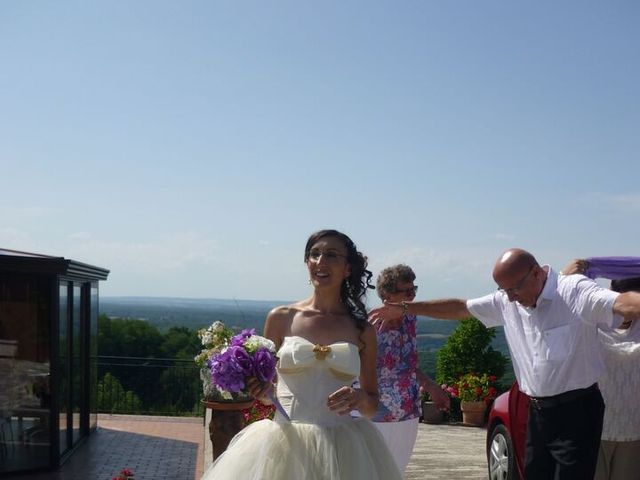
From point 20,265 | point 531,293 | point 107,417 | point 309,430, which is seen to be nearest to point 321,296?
point 309,430

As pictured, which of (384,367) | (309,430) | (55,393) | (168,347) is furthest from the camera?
(168,347)

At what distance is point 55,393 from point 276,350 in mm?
7081

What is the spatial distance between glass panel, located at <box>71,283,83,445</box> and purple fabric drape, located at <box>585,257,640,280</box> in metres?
8.05

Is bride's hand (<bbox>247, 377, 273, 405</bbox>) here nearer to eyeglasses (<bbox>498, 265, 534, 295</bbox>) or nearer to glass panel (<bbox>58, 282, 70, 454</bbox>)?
eyeglasses (<bbox>498, 265, 534, 295</bbox>)

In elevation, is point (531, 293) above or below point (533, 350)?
above

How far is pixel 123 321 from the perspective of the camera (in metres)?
45.1

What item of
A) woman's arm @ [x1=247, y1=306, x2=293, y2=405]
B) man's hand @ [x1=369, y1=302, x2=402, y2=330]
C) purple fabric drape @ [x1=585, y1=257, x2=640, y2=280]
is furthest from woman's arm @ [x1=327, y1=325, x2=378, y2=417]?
purple fabric drape @ [x1=585, y1=257, x2=640, y2=280]

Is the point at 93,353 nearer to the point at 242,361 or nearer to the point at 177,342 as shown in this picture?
the point at 242,361

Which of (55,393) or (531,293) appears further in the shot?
(55,393)

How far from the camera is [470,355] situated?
54.6 ft

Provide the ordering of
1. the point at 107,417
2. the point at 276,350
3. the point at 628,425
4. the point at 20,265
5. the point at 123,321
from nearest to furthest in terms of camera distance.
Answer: the point at 276,350, the point at 628,425, the point at 20,265, the point at 107,417, the point at 123,321

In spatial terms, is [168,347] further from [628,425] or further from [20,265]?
[628,425]

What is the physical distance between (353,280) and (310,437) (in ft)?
2.87

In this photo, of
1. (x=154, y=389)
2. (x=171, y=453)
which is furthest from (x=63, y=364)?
(x=154, y=389)
